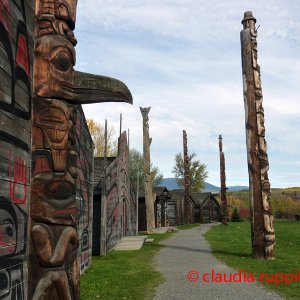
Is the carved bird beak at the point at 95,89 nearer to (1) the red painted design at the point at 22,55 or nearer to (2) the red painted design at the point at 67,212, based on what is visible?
(1) the red painted design at the point at 22,55

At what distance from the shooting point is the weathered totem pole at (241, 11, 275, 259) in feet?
36.3

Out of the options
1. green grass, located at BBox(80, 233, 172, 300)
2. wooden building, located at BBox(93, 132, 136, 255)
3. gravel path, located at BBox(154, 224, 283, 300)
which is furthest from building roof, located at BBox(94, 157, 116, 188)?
gravel path, located at BBox(154, 224, 283, 300)

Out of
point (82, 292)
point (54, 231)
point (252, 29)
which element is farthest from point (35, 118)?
point (252, 29)

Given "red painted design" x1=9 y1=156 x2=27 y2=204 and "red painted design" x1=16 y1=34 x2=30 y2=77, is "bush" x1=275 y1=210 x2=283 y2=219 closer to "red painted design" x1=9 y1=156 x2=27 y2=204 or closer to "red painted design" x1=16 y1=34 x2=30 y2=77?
"red painted design" x1=9 y1=156 x2=27 y2=204

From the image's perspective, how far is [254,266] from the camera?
32.6 feet

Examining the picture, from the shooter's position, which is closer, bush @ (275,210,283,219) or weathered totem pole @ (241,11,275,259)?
weathered totem pole @ (241,11,275,259)

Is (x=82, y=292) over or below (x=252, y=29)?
below

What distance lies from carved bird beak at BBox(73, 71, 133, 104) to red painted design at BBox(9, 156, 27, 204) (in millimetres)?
830

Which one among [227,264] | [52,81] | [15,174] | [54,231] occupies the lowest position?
[227,264]

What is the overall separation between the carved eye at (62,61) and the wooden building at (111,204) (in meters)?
9.16

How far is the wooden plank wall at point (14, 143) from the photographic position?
9.96ft

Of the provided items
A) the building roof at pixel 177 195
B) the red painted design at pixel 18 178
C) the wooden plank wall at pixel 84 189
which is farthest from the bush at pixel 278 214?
the red painted design at pixel 18 178

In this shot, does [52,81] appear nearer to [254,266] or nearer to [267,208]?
[254,266]

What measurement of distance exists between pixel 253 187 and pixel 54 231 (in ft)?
28.7
